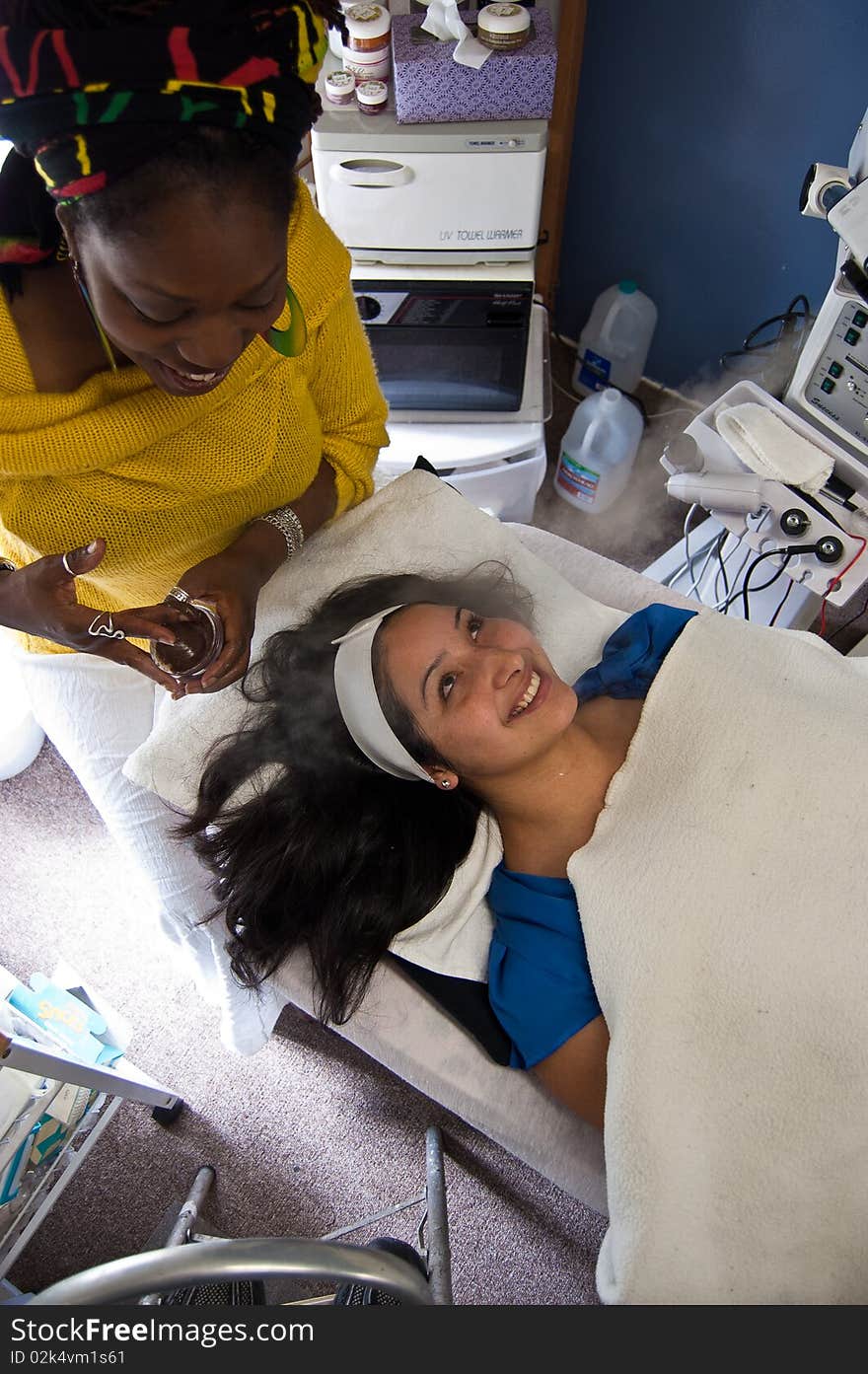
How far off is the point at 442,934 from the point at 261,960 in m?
0.29

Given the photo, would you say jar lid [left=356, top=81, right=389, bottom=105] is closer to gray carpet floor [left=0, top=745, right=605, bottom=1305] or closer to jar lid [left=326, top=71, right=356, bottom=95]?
jar lid [left=326, top=71, right=356, bottom=95]

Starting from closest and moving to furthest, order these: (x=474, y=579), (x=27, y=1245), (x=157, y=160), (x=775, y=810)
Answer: (x=157, y=160) < (x=775, y=810) < (x=474, y=579) < (x=27, y=1245)

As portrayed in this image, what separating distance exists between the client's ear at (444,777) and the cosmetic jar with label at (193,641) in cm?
37

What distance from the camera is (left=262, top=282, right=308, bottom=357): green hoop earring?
113 centimetres

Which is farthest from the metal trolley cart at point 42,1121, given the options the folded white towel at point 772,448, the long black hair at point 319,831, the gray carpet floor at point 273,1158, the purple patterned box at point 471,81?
the purple patterned box at point 471,81

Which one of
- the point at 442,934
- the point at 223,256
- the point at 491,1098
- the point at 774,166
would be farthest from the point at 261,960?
the point at 774,166

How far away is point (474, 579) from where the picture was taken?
Result: 60.9 inches

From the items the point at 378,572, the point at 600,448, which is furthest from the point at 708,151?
the point at 378,572

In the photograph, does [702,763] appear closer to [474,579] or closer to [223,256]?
[474,579]

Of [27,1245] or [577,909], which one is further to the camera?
[27,1245]

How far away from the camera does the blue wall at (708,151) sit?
1.83 m

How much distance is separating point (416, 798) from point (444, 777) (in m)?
0.11

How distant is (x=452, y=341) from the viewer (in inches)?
79.2

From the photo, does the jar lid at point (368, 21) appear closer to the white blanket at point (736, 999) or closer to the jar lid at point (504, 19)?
the jar lid at point (504, 19)
